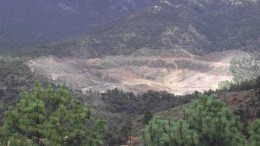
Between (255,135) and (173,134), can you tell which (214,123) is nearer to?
(173,134)

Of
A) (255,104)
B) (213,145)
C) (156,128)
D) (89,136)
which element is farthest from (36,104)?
(255,104)

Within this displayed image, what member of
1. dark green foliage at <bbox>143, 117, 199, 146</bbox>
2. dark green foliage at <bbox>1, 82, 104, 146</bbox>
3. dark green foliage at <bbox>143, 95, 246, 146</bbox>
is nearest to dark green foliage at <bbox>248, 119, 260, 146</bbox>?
dark green foliage at <bbox>143, 95, 246, 146</bbox>

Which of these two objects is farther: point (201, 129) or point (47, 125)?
point (201, 129)

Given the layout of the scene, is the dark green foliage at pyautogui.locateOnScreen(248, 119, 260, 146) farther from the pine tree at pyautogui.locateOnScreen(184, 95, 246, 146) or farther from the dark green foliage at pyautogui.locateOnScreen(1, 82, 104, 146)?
the dark green foliage at pyautogui.locateOnScreen(1, 82, 104, 146)

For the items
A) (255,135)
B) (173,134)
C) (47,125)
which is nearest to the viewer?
(255,135)

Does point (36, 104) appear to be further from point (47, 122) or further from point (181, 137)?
point (181, 137)

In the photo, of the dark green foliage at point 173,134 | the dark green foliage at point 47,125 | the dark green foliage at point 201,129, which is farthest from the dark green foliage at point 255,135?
the dark green foliage at point 47,125

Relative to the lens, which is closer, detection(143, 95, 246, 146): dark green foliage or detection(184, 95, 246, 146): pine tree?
detection(143, 95, 246, 146): dark green foliage

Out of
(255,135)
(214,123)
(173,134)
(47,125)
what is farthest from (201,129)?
(47,125)
